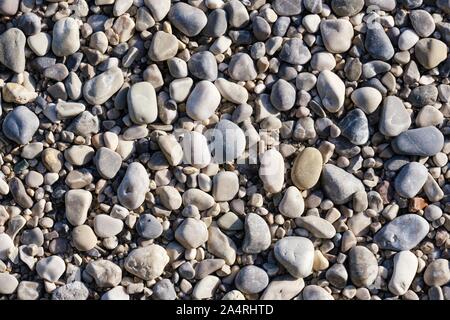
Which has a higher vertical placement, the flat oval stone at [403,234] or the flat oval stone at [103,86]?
the flat oval stone at [103,86]

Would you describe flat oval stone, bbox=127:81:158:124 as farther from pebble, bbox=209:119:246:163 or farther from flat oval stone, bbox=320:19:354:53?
flat oval stone, bbox=320:19:354:53

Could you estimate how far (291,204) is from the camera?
1.42 meters

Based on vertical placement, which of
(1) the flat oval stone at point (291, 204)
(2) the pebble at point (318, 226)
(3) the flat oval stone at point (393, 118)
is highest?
(3) the flat oval stone at point (393, 118)

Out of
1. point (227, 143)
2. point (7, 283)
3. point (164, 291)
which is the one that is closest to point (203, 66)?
point (227, 143)

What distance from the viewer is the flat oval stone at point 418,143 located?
4.78ft

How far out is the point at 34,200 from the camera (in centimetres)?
143

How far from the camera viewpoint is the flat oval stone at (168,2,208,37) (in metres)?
1.48

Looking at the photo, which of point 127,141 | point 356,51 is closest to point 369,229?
point 356,51

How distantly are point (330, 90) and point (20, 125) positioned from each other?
27.4 inches

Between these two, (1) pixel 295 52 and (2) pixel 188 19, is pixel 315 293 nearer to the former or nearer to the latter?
(1) pixel 295 52

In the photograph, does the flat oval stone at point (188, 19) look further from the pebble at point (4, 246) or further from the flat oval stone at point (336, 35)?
the pebble at point (4, 246)

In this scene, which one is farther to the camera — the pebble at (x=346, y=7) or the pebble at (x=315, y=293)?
the pebble at (x=346, y=7)

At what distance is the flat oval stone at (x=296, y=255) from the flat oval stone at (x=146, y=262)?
25 centimetres

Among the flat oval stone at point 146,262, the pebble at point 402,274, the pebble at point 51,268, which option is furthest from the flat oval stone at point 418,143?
the pebble at point 51,268
